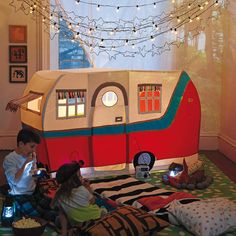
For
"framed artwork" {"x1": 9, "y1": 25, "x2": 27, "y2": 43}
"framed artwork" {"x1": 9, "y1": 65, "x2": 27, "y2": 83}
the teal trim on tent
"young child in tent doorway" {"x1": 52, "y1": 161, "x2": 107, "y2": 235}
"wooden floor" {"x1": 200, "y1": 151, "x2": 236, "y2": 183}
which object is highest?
"framed artwork" {"x1": 9, "y1": 25, "x2": 27, "y2": 43}

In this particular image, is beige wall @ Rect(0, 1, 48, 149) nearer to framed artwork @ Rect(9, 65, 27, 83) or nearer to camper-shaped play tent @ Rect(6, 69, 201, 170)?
framed artwork @ Rect(9, 65, 27, 83)

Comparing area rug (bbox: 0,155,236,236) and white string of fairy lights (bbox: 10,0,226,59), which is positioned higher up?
white string of fairy lights (bbox: 10,0,226,59)

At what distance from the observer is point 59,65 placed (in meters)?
5.52

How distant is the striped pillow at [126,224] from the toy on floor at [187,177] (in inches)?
40.6

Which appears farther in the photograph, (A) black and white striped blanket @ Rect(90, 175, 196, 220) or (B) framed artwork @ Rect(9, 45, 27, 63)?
(B) framed artwork @ Rect(9, 45, 27, 63)

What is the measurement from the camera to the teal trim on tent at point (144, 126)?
4.06 meters

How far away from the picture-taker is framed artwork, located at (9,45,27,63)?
5324mm

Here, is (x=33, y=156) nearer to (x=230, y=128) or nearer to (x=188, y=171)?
(x=188, y=171)

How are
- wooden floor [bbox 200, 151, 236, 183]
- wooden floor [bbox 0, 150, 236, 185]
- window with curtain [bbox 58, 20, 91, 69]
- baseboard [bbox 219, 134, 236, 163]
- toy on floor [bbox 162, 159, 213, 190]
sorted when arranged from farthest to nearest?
window with curtain [bbox 58, 20, 91, 69] < baseboard [bbox 219, 134, 236, 163] < wooden floor [bbox 200, 151, 236, 183] < wooden floor [bbox 0, 150, 236, 185] < toy on floor [bbox 162, 159, 213, 190]

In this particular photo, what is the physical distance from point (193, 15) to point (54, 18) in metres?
1.59

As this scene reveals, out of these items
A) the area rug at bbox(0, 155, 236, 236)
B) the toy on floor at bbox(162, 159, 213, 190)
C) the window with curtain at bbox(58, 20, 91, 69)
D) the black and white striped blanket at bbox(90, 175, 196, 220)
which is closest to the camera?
the area rug at bbox(0, 155, 236, 236)

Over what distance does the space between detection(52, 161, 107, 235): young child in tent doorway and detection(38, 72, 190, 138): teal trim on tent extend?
1.18 metres

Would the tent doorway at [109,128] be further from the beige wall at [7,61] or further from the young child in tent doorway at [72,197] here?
the beige wall at [7,61]

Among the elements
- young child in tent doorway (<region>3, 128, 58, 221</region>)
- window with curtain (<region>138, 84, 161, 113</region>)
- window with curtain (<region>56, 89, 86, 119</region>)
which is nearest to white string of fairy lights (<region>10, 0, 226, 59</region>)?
window with curtain (<region>138, 84, 161, 113</region>)
